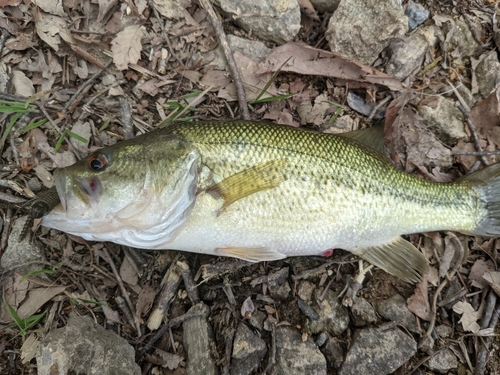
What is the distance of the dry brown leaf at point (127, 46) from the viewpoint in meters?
3.20

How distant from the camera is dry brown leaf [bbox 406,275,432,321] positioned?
2994mm

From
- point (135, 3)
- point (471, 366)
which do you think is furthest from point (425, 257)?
point (135, 3)

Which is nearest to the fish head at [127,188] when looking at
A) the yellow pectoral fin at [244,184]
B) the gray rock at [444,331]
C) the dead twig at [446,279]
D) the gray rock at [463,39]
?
the yellow pectoral fin at [244,184]

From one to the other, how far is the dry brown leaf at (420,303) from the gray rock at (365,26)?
2282 millimetres

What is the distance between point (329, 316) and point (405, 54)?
2.68 m

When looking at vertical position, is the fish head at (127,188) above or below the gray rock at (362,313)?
above

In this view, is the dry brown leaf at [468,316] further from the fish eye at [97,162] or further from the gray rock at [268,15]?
the fish eye at [97,162]

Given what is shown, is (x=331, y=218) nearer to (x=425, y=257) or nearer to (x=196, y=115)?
(x=425, y=257)

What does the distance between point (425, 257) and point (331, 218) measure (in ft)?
3.51

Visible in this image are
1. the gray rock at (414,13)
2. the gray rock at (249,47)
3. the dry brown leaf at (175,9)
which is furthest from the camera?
the gray rock at (414,13)

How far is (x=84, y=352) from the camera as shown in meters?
2.46

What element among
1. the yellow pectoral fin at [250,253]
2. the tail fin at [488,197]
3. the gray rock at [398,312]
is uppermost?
the tail fin at [488,197]

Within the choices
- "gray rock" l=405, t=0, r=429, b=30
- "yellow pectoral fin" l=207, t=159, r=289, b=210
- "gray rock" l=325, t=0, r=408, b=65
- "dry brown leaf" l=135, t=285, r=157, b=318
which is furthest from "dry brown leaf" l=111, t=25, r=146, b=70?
"gray rock" l=405, t=0, r=429, b=30

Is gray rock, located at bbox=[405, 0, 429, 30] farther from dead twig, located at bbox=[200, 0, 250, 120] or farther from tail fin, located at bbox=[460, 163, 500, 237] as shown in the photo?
dead twig, located at bbox=[200, 0, 250, 120]
